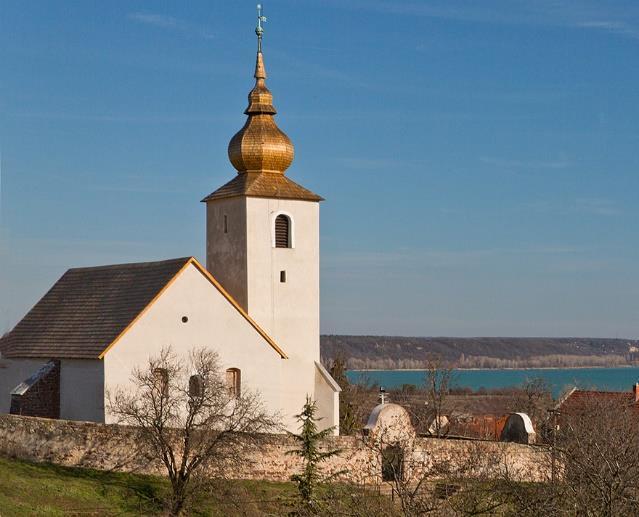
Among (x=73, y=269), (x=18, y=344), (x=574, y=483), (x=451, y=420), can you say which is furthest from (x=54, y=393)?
(x=451, y=420)

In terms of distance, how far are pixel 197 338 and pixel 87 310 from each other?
3.91 meters

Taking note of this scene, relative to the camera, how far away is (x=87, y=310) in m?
37.0

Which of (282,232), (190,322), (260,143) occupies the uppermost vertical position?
(260,143)

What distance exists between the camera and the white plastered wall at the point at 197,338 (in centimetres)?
3409

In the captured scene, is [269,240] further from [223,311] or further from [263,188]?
[223,311]

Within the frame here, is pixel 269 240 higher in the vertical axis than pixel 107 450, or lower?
higher

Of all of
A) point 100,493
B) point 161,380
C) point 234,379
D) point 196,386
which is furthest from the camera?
point 234,379

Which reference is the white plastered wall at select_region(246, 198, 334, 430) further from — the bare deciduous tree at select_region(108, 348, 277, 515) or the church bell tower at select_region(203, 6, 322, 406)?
the bare deciduous tree at select_region(108, 348, 277, 515)

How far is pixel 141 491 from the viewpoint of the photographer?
30125mm

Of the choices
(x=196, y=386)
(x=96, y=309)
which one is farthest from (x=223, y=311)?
(x=96, y=309)

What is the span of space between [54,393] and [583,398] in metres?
26.0

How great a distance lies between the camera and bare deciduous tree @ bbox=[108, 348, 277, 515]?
29953 mm

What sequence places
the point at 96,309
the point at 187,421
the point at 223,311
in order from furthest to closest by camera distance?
the point at 96,309, the point at 223,311, the point at 187,421

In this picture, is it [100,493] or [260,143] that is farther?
[260,143]
